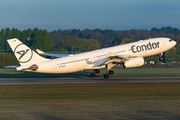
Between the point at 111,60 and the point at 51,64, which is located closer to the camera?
the point at 51,64

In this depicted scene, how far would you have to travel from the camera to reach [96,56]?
4516 cm

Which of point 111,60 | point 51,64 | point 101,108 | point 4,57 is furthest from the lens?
point 4,57

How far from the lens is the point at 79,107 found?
18344mm

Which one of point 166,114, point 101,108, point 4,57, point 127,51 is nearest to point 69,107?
point 101,108

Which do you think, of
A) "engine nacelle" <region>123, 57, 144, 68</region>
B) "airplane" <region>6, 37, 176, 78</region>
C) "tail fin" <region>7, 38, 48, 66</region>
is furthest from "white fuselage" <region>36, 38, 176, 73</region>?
"engine nacelle" <region>123, 57, 144, 68</region>

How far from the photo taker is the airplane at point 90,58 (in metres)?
38.9

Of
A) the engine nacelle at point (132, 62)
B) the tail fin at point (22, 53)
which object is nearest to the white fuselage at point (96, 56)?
the tail fin at point (22, 53)

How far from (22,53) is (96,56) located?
12.7 metres

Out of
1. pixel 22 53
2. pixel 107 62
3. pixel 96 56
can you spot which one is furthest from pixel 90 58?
pixel 22 53

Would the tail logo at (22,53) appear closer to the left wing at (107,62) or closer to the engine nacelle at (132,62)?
the left wing at (107,62)

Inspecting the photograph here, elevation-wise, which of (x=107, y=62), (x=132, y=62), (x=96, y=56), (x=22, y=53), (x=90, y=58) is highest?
(x=22, y=53)

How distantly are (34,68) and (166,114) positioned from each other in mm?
27159

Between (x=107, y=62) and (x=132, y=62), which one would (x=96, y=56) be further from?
(x=132, y=62)

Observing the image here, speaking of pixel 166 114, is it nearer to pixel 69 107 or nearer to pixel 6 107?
pixel 69 107
